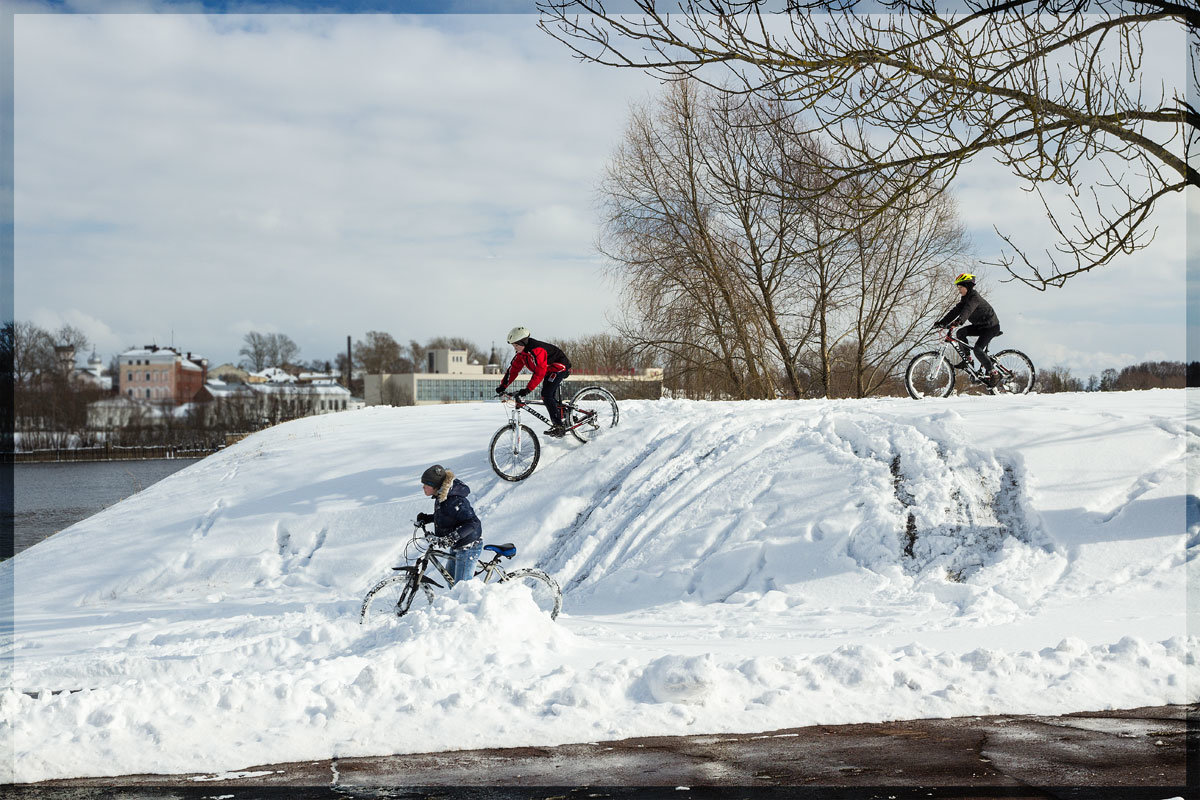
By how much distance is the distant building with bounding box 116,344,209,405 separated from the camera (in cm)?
12581

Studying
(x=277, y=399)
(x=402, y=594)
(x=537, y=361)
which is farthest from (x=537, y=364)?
(x=277, y=399)

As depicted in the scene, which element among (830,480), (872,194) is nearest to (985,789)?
(872,194)

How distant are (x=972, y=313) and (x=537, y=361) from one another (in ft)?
22.8

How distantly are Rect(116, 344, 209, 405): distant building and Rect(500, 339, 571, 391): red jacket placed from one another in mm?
121540

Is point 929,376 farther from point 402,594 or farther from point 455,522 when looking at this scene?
point 402,594

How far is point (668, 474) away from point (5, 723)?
370 inches

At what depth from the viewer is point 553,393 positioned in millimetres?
14547

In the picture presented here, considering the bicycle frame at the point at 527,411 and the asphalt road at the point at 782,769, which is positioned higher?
the bicycle frame at the point at 527,411

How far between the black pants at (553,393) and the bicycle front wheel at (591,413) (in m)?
0.30

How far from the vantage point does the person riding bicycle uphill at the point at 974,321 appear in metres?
15.1

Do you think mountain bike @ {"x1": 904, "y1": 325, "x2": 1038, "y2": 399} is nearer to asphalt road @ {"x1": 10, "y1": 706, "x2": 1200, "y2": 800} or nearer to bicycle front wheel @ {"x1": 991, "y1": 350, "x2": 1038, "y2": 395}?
bicycle front wheel @ {"x1": 991, "y1": 350, "x2": 1038, "y2": 395}

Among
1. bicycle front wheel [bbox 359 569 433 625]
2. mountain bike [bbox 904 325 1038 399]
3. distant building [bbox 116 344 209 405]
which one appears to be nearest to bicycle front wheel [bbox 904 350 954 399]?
mountain bike [bbox 904 325 1038 399]

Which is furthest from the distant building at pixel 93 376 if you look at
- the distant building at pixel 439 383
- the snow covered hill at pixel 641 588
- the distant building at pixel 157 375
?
the snow covered hill at pixel 641 588

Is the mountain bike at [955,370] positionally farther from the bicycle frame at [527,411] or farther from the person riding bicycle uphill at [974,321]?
the bicycle frame at [527,411]
